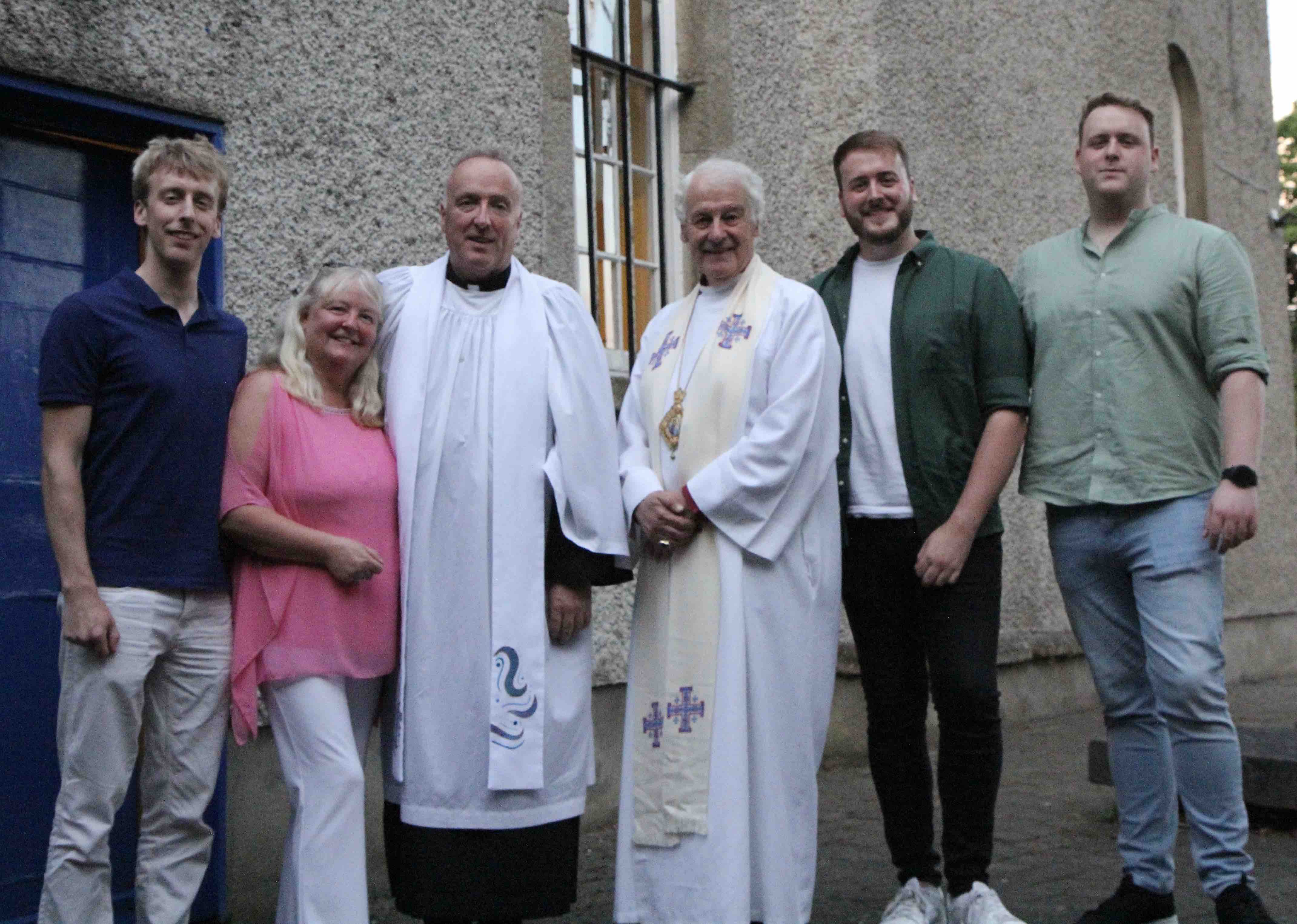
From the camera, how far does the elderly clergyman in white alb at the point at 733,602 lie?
3.60 metres

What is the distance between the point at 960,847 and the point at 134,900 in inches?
95.1

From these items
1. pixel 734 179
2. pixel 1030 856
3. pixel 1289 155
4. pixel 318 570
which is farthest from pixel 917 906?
pixel 1289 155

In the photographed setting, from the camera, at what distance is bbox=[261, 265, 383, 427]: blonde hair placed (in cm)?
348

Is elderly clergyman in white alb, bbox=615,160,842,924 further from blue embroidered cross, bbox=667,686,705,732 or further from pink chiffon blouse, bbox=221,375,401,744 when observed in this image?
pink chiffon blouse, bbox=221,375,401,744

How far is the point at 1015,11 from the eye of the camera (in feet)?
29.0

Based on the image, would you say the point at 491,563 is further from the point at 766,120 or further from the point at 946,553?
the point at 766,120

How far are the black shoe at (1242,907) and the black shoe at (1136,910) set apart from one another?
0.24 m

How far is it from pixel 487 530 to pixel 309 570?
18.1 inches

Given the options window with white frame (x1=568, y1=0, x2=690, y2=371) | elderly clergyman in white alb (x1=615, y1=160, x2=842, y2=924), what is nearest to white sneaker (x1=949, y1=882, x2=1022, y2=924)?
elderly clergyman in white alb (x1=615, y1=160, x2=842, y2=924)

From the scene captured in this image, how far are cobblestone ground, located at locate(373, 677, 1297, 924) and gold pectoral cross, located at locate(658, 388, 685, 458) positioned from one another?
151cm

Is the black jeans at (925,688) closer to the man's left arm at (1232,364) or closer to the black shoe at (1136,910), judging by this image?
the black shoe at (1136,910)

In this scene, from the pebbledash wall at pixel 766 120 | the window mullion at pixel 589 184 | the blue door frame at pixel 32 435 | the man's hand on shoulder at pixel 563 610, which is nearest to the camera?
the man's hand on shoulder at pixel 563 610

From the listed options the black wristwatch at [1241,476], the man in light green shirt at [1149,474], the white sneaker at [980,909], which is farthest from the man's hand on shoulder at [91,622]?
the black wristwatch at [1241,476]

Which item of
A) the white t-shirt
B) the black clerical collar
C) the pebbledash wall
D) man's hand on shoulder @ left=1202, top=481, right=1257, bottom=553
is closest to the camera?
man's hand on shoulder @ left=1202, top=481, right=1257, bottom=553
